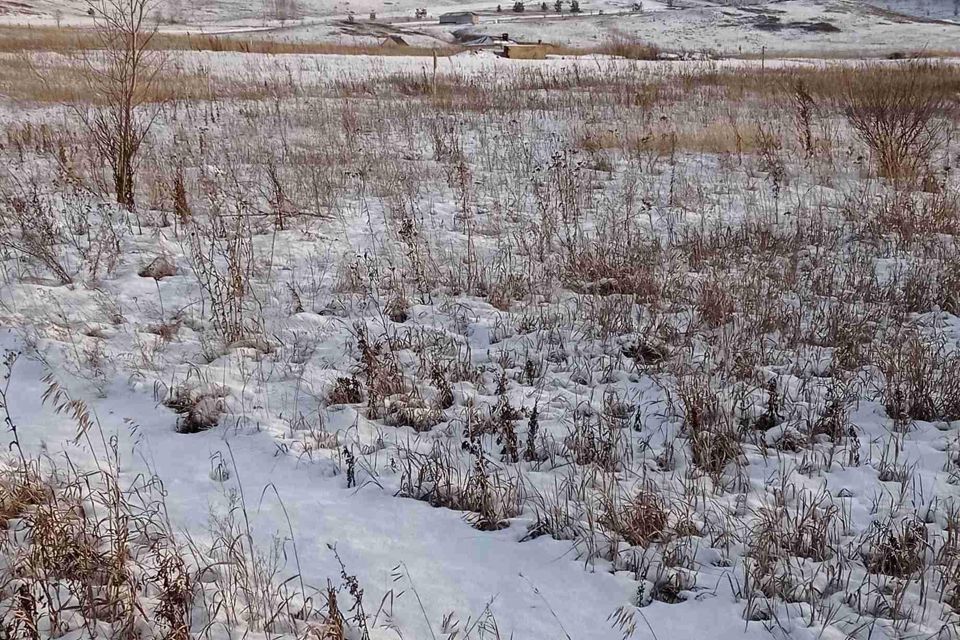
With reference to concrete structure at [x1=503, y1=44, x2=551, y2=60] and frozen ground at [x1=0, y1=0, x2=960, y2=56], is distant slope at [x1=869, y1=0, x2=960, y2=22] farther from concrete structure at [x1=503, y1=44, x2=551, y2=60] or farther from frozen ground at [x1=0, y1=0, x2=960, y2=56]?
concrete structure at [x1=503, y1=44, x2=551, y2=60]

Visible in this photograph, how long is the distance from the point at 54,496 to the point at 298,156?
251 inches

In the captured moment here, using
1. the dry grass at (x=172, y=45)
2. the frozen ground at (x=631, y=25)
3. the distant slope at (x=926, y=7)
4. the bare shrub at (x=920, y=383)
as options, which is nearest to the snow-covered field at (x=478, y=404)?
the bare shrub at (x=920, y=383)

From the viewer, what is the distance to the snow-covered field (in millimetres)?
2262

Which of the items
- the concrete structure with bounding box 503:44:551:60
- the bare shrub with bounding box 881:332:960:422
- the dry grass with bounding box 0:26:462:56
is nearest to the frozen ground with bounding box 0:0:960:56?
the concrete structure with bounding box 503:44:551:60

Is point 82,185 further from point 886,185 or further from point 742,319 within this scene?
point 886,185

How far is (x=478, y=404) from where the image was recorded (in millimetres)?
3514

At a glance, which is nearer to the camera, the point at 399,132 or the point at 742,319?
the point at 742,319

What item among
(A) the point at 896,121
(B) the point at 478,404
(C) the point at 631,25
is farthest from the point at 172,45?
(C) the point at 631,25

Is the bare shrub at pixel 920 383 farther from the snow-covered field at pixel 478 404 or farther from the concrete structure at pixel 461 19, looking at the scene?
the concrete structure at pixel 461 19

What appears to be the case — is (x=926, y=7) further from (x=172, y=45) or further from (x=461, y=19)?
→ (x=172, y=45)

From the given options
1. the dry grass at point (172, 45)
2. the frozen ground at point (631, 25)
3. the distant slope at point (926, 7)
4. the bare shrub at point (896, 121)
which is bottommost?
the bare shrub at point (896, 121)

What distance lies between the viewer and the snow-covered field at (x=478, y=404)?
7.42 ft

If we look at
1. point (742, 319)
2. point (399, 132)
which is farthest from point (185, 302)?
point (399, 132)

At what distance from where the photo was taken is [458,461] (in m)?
3.04
